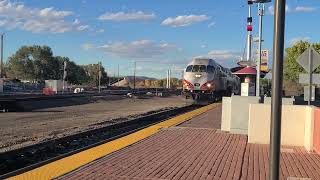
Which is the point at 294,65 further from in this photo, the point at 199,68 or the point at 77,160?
the point at 77,160

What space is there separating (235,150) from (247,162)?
2024 millimetres

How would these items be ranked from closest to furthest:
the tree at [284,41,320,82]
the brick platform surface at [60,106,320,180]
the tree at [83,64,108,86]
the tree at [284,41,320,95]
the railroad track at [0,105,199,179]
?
the brick platform surface at [60,106,320,180], the railroad track at [0,105,199,179], the tree at [284,41,320,95], the tree at [284,41,320,82], the tree at [83,64,108,86]

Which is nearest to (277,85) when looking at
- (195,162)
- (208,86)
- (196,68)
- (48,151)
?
(195,162)

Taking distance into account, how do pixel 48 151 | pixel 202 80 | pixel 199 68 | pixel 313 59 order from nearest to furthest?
pixel 313 59 < pixel 48 151 < pixel 202 80 < pixel 199 68

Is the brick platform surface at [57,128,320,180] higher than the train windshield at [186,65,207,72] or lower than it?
lower

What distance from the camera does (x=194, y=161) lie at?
1137cm

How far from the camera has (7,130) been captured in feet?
72.6

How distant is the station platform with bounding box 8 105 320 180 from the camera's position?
9695 millimetres

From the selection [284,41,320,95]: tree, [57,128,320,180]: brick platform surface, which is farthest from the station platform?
[284,41,320,95]: tree

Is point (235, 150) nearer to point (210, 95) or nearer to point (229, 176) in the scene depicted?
point (229, 176)

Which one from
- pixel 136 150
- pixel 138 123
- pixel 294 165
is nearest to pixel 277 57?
pixel 294 165

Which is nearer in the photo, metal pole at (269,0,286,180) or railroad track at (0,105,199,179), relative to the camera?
metal pole at (269,0,286,180)

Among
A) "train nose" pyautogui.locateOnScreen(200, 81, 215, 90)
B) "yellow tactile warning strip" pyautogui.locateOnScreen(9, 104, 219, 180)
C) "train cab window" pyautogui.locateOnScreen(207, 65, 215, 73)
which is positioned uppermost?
"train cab window" pyautogui.locateOnScreen(207, 65, 215, 73)

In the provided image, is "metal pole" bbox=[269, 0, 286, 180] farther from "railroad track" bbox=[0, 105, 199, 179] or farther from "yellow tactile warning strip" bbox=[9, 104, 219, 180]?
"railroad track" bbox=[0, 105, 199, 179]
